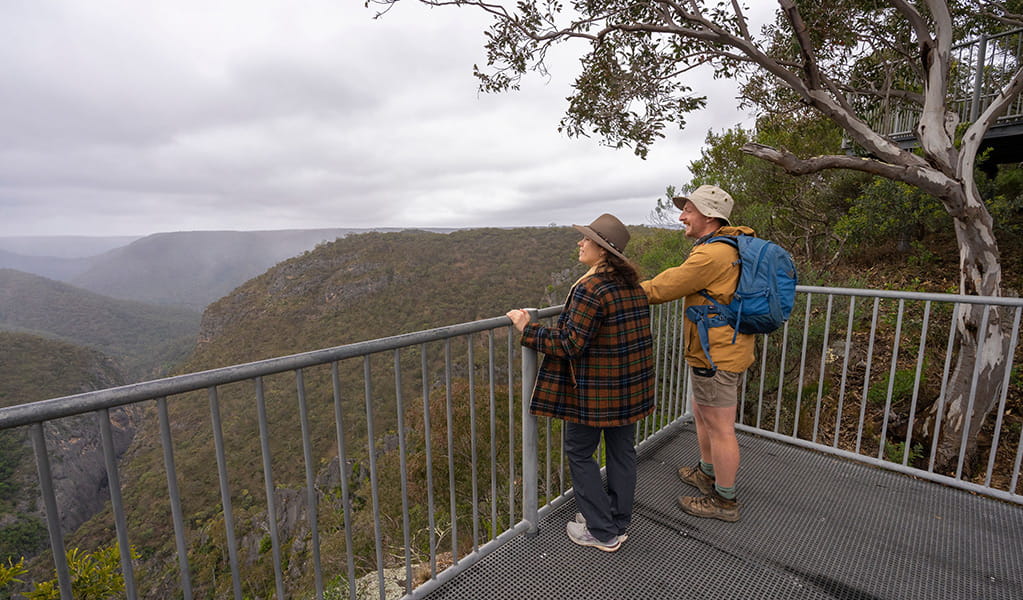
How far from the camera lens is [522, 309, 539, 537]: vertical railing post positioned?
251cm

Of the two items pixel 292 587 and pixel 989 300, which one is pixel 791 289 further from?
pixel 292 587

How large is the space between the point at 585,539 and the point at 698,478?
959 mm

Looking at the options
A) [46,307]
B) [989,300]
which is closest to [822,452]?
[989,300]

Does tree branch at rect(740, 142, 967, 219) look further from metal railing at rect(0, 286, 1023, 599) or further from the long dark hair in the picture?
the long dark hair

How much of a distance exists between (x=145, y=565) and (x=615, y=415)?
3775cm

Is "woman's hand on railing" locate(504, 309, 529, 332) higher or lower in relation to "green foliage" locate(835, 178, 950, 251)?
lower

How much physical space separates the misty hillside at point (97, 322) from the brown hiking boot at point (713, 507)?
11163cm

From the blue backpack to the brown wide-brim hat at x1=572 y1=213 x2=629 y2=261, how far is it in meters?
0.62

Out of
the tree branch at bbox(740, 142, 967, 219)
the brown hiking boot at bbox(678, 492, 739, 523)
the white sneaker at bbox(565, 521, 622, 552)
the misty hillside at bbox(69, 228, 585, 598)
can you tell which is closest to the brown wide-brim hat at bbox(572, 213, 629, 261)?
the white sneaker at bbox(565, 521, 622, 552)

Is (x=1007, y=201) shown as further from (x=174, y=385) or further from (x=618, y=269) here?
(x=174, y=385)

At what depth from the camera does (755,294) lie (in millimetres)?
2455

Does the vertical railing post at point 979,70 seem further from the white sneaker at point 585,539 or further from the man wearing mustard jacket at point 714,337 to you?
the white sneaker at point 585,539

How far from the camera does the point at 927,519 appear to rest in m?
2.81

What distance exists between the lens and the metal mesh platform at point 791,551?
2277 mm
